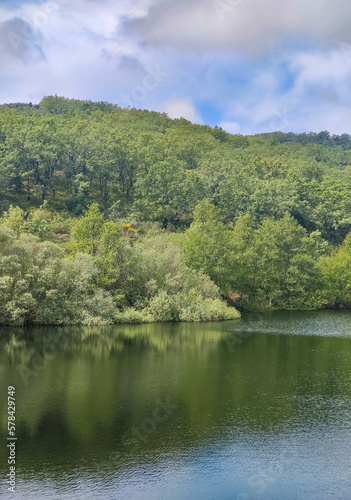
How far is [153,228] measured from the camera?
95.8m

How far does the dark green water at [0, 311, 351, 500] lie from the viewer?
19859 mm

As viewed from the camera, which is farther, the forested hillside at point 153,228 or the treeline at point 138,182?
the treeline at point 138,182

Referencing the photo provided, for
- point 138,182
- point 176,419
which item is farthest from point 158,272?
point 138,182

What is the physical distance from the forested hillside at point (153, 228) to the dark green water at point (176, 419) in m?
12.1

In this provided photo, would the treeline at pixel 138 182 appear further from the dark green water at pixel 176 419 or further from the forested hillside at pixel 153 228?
the dark green water at pixel 176 419

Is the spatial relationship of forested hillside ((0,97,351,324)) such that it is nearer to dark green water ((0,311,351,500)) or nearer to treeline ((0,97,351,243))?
treeline ((0,97,351,243))

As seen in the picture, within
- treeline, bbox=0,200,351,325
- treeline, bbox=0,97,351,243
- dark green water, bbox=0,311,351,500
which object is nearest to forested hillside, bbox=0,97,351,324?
treeline, bbox=0,200,351,325

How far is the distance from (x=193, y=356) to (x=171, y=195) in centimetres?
7090

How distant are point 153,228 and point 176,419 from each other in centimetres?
7085

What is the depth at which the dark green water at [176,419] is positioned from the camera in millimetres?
19859

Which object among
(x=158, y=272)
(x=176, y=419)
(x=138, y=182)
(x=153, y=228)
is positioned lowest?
(x=176, y=419)

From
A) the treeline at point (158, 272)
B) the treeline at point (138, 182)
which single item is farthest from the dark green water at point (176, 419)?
the treeline at point (138, 182)

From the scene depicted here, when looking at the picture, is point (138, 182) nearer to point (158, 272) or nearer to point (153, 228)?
point (153, 228)

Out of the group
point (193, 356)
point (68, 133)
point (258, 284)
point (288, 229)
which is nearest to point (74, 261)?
point (193, 356)
